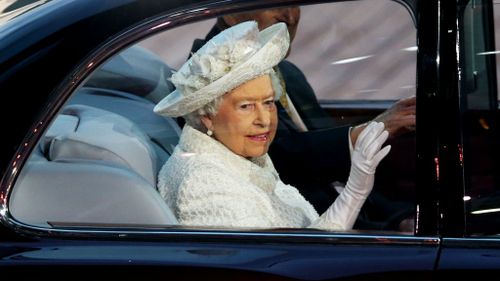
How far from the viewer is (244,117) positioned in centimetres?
323

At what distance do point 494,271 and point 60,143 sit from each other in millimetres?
987

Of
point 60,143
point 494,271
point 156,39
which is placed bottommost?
point 494,271

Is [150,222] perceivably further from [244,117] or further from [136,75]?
[136,75]

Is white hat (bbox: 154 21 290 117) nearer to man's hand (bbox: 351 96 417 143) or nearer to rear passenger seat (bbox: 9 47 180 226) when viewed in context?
rear passenger seat (bbox: 9 47 180 226)

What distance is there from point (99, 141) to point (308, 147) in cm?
49

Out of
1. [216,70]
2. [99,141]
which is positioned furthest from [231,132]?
[99,141]

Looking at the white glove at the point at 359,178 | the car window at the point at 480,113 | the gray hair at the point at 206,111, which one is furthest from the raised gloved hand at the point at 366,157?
the gray hair at the point at 206,111

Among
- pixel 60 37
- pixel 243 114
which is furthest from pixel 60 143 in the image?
pixel 243 114

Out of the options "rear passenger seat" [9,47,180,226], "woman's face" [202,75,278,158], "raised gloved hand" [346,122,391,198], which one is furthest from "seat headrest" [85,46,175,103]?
"raised gloved hand" [346,122,391,198]

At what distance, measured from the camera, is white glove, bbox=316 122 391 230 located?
2896 millimetres

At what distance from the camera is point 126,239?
9.23 ft

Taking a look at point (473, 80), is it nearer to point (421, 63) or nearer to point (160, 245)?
point (421, 63)

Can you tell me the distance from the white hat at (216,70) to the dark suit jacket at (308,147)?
0.03 meters

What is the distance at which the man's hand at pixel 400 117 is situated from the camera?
288 centimetres
